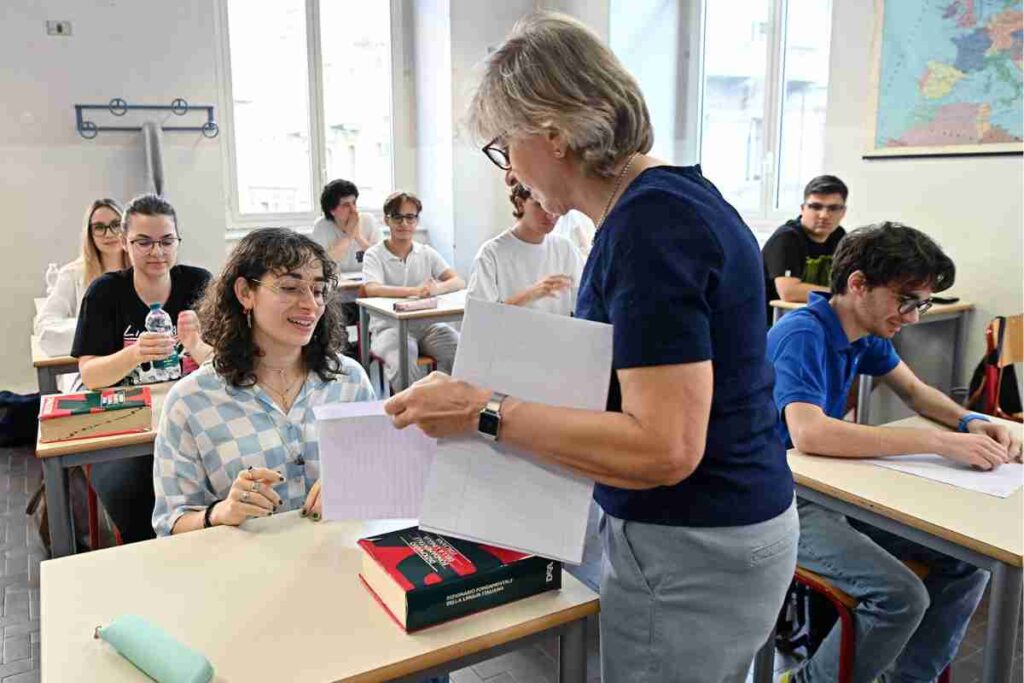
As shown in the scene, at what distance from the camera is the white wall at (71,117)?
5.03 m

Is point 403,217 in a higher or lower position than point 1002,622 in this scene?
higher

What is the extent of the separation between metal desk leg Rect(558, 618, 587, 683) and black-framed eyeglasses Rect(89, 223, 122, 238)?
121 inches

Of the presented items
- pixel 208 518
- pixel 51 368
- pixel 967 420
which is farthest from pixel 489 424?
pixel 51 368

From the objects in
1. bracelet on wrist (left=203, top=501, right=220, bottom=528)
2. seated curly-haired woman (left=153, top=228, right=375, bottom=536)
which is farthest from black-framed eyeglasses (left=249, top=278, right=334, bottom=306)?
bracelet on wrist (left=203, top=501, right=220, bottom=528)

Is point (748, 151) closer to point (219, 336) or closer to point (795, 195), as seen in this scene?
point (795, 195)

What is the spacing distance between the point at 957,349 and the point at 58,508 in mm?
3763

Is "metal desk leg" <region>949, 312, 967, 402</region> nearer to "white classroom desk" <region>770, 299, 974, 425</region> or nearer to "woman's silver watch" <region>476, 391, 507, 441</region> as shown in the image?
"white classroom desk" <region>770, 299, 974, 425</region>

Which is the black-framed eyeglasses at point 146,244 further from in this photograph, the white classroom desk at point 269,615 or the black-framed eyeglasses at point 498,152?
the black-framed eyeglasses at point 498,152

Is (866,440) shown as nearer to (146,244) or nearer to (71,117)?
(146,244)

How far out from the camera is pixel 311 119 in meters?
6.30

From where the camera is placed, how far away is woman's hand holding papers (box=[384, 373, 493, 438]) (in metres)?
1.04

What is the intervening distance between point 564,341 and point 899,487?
→ 1057 millimetres

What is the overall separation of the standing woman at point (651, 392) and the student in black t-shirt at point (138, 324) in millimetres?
1595

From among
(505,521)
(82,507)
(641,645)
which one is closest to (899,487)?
(641,645)
